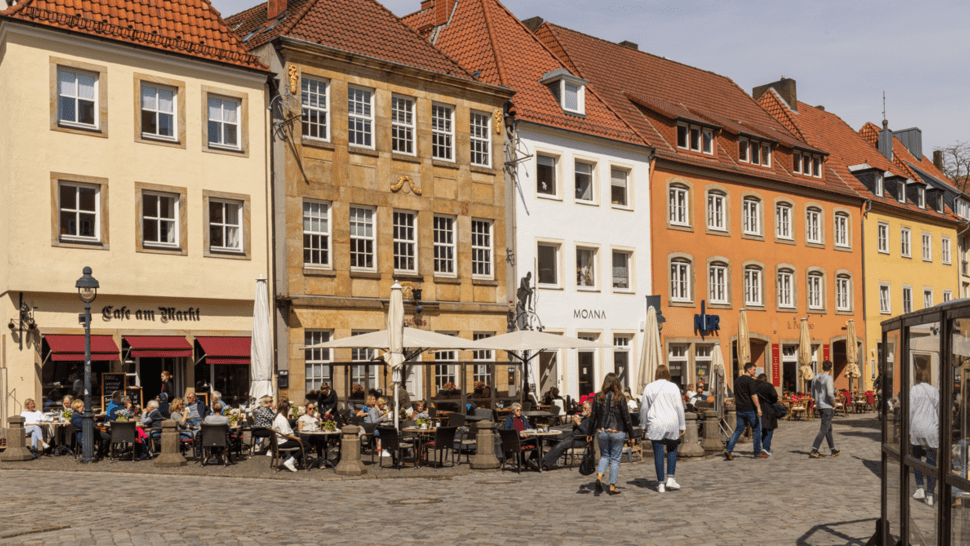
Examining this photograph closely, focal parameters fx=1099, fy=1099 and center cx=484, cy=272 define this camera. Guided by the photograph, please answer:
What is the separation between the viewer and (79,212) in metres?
23.7

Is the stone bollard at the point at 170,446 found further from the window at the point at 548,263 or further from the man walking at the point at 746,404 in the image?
the window at the point at 548,263

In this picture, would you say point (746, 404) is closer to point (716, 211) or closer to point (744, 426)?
point (744, 426)

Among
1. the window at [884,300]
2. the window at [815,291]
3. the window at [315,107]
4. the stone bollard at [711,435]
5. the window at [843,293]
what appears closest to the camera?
the stone bollard at [711,435]

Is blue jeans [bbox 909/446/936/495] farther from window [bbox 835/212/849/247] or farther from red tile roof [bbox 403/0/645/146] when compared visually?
window [bbox 835/212/849/247]

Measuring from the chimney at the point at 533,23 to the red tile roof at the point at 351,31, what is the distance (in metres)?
9.05

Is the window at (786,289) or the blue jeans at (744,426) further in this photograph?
the window at (786,289)

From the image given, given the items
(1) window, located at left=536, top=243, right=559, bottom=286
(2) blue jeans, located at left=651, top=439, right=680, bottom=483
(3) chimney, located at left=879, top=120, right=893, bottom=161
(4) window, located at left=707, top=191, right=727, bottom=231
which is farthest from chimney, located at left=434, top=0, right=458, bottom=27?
(3) chimney, located at left=879, top=120, right=893, bottom=161

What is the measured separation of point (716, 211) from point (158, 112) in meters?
21.0

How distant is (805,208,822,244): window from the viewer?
43.3 meters

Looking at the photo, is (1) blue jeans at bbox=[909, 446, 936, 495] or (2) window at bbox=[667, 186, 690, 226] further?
(2) window at bbox=[667, 186, 690, 226]

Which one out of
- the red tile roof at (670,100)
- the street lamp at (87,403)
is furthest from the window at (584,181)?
the street lamp at (87,403)

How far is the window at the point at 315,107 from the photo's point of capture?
27.2m

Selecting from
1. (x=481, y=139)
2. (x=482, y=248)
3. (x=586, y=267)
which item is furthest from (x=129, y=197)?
(x=586, y=267)

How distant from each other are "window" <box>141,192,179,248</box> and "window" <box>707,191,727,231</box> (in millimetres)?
19906
